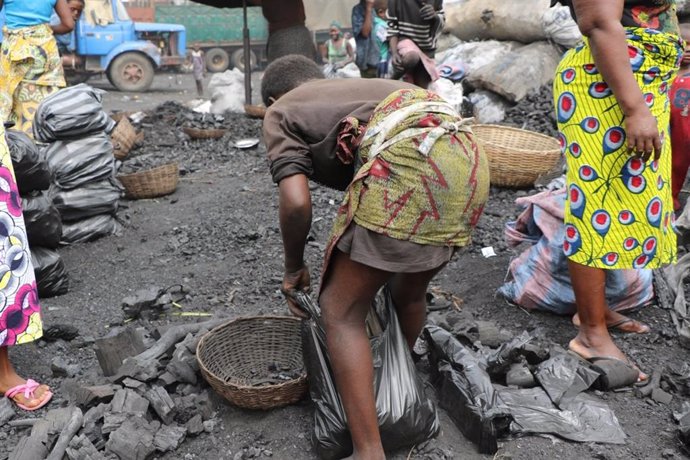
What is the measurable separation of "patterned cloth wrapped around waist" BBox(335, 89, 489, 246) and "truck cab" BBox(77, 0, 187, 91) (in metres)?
15.2

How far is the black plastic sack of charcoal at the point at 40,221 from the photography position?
4.11 metres

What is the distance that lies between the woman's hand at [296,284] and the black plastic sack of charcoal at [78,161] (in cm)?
323

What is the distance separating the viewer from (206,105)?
11.0 m

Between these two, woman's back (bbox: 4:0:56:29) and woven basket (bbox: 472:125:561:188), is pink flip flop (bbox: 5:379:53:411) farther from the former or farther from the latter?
woman's back (bbox: 4:0:56:29)

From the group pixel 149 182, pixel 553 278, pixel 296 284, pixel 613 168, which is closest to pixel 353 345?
pixel 296 284

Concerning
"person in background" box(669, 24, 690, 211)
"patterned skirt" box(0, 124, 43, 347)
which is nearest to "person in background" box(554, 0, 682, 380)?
"person in background" box(669, 24, 690, 211)

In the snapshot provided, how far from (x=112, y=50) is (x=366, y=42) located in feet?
29.0

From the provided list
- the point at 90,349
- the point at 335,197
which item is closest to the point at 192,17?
the point at 335,197

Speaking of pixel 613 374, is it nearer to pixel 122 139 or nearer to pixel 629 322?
pixel 629 322

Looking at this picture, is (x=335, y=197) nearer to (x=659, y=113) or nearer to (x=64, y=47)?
(x=659, y=113)

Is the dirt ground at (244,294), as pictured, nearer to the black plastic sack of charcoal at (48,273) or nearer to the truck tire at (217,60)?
the black plastic sack of charcoal at (48,273)

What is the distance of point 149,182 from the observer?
6.29 metres

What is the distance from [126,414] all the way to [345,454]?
0.89 m

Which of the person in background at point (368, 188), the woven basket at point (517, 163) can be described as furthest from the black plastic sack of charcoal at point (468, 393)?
the woven basket at point (517, 163)
